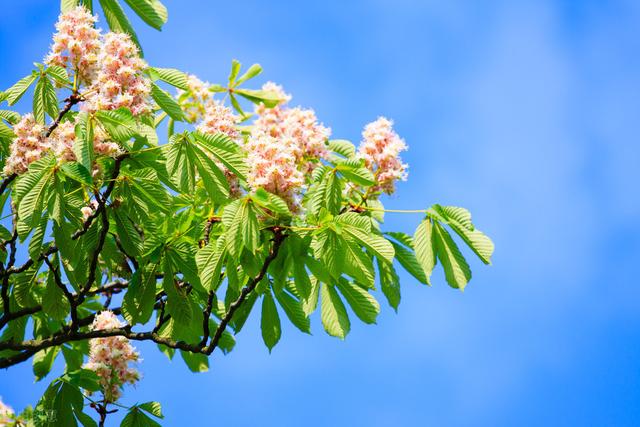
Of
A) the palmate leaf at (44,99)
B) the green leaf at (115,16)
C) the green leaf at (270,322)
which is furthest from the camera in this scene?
the green leaf at (115,16)

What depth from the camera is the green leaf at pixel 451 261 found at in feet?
13.3

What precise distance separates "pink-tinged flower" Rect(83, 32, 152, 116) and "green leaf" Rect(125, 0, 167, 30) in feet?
3.53

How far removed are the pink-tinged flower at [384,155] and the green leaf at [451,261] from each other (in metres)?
0.38

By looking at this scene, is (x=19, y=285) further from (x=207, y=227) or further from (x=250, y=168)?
(x=250, y=168)

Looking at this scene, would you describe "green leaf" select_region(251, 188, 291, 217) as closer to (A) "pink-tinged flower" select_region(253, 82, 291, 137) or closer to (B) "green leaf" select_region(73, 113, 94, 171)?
(B) "green leaf" select_region(73, 113, 94, 171)

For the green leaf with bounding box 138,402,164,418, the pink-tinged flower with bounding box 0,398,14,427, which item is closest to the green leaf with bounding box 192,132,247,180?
the green leaf with bounding box 138,402,164,418

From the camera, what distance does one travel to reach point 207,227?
13.4 ft

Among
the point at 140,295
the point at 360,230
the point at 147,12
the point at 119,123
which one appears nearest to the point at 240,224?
the point at 360,230

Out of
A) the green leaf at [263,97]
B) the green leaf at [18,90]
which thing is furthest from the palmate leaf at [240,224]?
the green leaf at [263,97]

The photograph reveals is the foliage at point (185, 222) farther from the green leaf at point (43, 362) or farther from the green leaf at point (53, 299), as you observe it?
the green leaf at point (43, 362)

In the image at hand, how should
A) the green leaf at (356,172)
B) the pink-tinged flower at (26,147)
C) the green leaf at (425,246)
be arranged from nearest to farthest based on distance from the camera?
the green leaf at (356,172) → the pink-tinged flower at (26,147) → the green leaf at (425,246)

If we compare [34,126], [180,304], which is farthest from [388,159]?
[34,126]

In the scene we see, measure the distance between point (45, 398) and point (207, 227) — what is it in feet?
4.89

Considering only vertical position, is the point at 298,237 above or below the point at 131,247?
below
